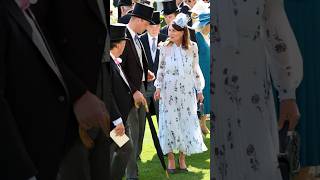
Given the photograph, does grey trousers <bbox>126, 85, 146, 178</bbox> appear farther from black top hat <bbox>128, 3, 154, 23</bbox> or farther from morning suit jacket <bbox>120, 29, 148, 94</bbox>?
black top hat <bbox>128, 3, 154, 23</bbox>

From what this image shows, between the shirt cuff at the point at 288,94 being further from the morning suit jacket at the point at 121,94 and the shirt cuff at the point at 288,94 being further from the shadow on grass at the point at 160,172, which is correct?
the shadow on grass at the point at 160,172

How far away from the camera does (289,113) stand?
8.63 feet

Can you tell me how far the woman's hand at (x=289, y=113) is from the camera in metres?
2.62

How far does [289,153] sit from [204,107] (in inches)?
291

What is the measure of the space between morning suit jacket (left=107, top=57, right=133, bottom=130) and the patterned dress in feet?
11.0

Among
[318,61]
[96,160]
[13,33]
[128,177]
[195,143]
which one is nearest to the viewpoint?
[13,33]

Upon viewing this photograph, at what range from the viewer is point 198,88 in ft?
26.6

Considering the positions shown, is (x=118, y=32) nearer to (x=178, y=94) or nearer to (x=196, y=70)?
(x=178, y=94)

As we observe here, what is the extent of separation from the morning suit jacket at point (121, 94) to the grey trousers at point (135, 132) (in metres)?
0.40

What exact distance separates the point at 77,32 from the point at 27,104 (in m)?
0.51

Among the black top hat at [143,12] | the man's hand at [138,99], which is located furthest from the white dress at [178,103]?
the man's hand at [138,99]

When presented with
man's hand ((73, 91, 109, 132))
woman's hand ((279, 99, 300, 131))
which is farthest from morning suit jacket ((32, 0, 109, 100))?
woman's hand ((279, 99, 300, 131))

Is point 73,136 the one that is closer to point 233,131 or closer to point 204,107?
point 233,131

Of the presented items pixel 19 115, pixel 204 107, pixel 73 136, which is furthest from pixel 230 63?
pixel 204 107
